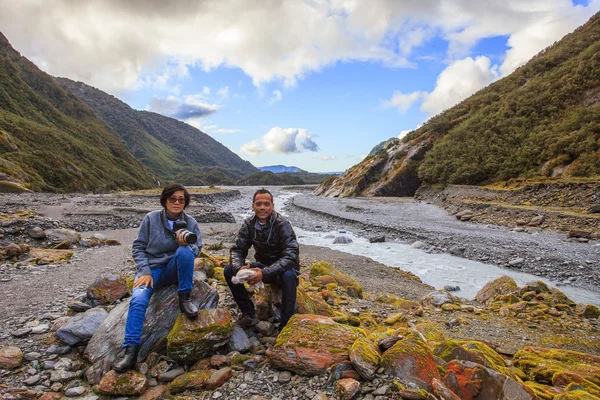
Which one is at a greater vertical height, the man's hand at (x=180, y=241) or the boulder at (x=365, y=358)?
the man's hand at (x=180, y=241)

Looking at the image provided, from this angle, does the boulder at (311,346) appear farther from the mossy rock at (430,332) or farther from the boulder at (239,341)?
the mossy rock at (430,332)

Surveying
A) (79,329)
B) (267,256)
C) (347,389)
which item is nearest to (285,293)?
(267,256)

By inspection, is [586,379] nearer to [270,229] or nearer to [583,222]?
[270,229]

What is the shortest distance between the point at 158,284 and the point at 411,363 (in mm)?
3963

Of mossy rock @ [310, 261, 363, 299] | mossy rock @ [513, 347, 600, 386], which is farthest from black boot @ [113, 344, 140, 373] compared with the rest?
mossy rock @ [310, 261, 363, 299]

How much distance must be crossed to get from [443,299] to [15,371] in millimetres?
9593

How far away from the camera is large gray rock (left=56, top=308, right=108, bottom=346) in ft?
14.2

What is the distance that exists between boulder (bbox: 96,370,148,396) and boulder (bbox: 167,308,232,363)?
498mm

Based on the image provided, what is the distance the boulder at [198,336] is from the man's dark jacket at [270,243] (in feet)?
2.91

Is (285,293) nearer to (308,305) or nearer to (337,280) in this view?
(308,305)

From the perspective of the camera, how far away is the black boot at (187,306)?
14.1 ft

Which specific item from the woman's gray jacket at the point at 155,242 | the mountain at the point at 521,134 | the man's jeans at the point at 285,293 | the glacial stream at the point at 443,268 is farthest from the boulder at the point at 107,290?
the mountain at the point at 521,134

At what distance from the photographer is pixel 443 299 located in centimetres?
880

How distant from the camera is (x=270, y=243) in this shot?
5.08 m
